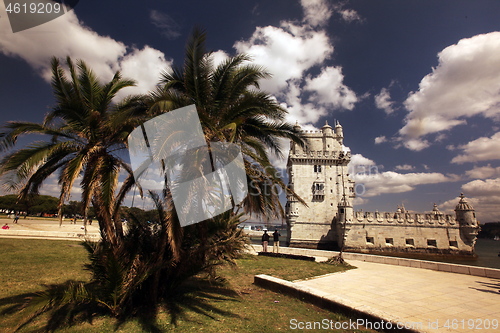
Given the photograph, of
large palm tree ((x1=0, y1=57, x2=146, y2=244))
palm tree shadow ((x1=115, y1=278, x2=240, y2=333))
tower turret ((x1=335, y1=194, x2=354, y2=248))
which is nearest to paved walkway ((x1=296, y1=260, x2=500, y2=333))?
palm tree shadow ((x1=115, y1=278, x2=240, y2=333))

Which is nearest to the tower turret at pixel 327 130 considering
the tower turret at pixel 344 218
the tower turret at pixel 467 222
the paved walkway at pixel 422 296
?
the tower turret at pixel 344 218

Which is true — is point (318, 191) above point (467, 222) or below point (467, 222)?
above

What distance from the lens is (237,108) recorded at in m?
6.30

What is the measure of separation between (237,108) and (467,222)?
42.6 m

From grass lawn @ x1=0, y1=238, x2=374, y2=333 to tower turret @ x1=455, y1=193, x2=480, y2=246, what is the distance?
36.5 meters

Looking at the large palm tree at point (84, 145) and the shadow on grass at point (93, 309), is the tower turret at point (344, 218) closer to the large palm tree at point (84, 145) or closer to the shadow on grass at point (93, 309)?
the shadow on grass at point (93, 309)

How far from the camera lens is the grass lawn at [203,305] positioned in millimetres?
4562

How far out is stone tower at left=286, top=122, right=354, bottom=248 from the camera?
119ft

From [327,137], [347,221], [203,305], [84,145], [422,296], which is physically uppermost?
[327,137]

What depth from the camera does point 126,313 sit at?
16.7 feet

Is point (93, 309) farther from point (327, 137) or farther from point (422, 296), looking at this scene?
point (327, 137)

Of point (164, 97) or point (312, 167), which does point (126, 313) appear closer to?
point (164, 97)

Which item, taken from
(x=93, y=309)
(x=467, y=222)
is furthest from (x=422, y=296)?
(x=467, y=222)

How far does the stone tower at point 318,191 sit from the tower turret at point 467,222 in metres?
14.6
